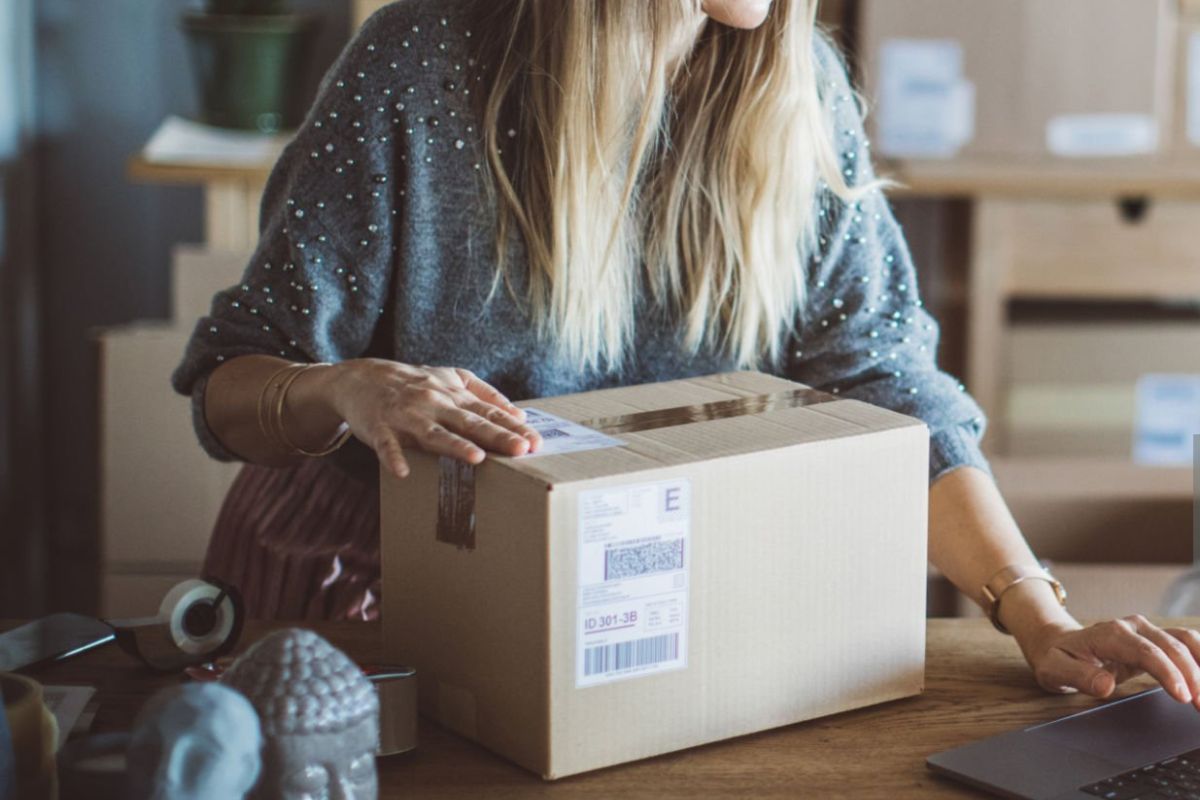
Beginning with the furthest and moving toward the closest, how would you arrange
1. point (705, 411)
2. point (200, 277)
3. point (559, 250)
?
point (200, 277), point (559, 250), point (705, 411)

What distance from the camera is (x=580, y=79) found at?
1207mm

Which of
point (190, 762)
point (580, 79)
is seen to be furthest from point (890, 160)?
point (190, 762)

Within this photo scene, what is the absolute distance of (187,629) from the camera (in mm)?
1014

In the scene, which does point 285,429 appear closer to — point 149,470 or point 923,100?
point 149,470

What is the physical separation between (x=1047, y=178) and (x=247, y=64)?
1.25 m

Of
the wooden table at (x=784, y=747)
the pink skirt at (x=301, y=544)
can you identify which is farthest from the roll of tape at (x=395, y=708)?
the pink skirt at (x=301, y=544)

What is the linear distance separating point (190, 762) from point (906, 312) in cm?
83

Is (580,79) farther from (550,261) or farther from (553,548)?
(553,548)

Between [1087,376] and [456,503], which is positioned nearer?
[456,503]

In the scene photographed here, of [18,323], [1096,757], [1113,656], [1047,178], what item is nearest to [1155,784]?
[1096,757]

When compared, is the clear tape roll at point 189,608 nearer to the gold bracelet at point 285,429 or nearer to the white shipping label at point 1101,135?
the gold bracelet at point 285,429

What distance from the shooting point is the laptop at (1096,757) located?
2.80ft

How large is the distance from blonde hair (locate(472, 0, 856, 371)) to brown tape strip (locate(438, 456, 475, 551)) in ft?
1.19

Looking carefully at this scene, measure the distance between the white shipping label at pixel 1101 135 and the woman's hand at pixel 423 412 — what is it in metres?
1.75
